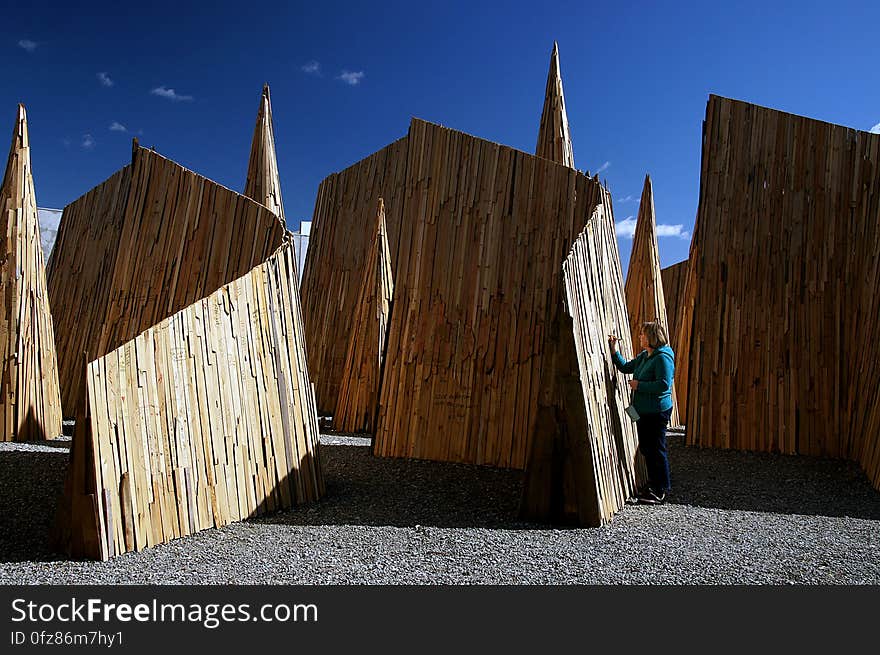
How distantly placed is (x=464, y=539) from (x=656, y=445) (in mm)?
1414

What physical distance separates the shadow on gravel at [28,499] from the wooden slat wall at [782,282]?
4.70 m

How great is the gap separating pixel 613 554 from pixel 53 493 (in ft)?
8.52

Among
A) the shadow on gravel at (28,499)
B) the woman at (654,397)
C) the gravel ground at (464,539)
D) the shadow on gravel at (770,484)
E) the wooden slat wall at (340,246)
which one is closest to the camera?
the gravel ground at (464,539)

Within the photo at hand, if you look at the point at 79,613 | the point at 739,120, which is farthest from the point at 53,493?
the point at 739,120

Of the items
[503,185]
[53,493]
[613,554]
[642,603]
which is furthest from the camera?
[503,185]

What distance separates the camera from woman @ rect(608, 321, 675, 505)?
388 cm

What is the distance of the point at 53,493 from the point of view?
3.41 meters

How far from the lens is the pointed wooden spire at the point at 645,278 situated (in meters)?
7.75

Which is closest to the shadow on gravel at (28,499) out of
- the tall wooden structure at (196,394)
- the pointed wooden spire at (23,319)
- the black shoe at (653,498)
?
the tall wooden structure at (196,394)

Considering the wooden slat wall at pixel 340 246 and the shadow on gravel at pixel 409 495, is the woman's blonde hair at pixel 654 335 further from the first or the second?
the wooden slat wall at pixel 340 246

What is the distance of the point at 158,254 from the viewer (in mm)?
5391

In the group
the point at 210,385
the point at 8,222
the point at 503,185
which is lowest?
the point at 210,385

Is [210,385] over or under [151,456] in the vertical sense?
over

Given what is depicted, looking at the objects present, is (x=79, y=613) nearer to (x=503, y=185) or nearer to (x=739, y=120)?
(x=503, y=185)
